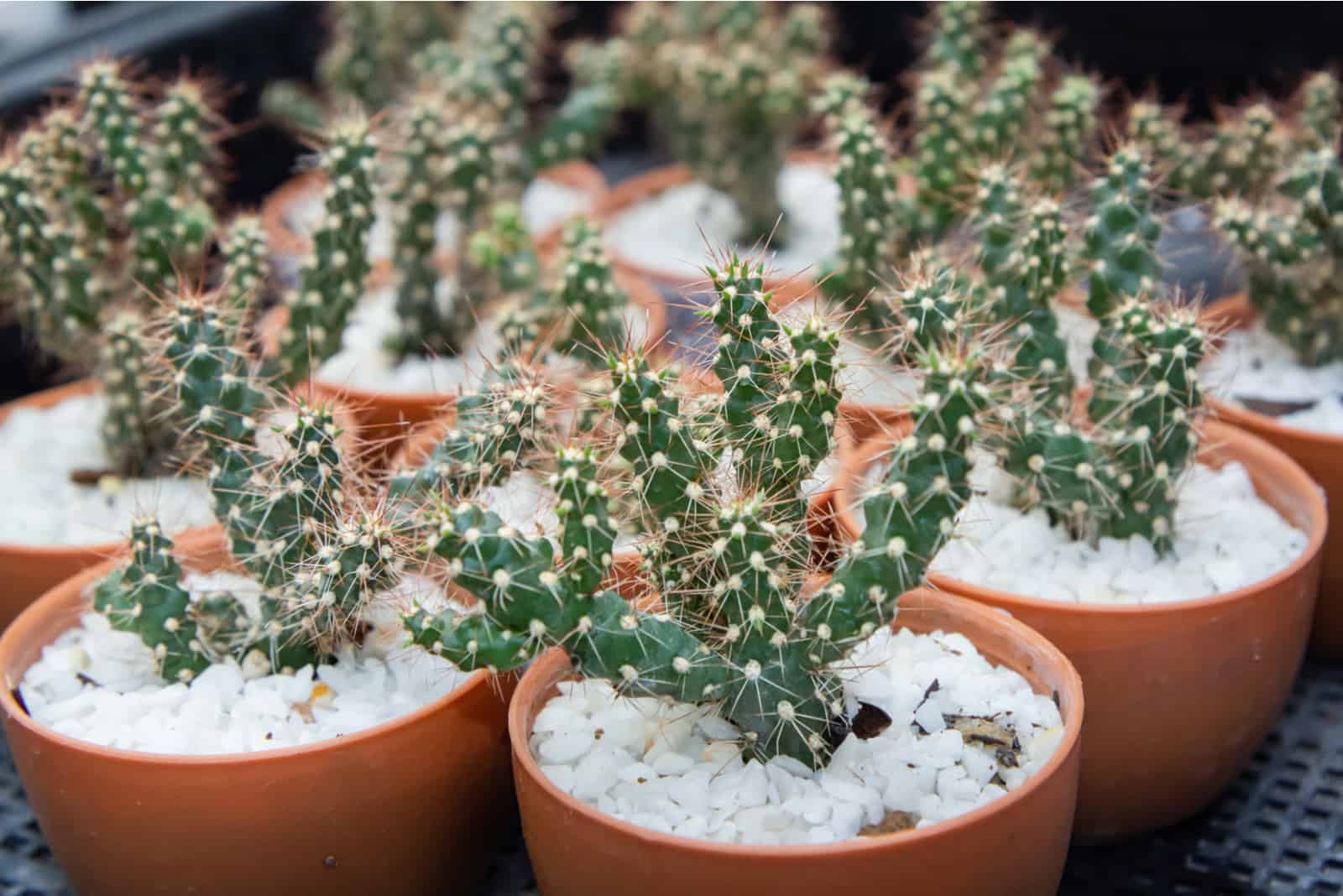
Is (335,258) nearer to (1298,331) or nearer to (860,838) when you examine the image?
(860,838)

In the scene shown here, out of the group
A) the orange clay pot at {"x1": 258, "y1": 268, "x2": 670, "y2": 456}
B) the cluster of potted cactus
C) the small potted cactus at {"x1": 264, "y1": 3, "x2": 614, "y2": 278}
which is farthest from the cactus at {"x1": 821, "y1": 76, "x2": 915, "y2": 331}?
the small potted cactus at {"x1": 264, "y1": 3, "x2": 614, "y2": 278}

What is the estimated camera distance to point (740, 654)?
158cm

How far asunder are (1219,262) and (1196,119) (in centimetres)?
62

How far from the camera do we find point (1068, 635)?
181 cm

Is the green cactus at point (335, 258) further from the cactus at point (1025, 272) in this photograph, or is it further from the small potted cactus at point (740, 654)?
the cactus at point (1025, 272)

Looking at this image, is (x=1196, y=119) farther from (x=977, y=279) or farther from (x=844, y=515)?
(x=844, y=515)

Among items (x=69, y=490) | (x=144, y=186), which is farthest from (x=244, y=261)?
(x=69, y=490)

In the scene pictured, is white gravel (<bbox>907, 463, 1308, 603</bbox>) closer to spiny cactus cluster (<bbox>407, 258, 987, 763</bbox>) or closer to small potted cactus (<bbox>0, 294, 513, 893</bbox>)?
spiny cactus cluster (<bbox>407, 258, 987, 763</bbox>)

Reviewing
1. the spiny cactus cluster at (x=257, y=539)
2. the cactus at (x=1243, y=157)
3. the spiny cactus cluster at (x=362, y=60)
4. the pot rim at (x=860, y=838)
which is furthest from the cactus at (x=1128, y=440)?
the spiny cactus cluster at (x=362, y=60)

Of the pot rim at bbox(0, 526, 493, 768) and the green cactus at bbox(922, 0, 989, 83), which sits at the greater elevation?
the green cactus at bbox(922, 0, 989, 83)

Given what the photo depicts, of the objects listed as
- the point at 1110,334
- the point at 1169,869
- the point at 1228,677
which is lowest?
the point at 1169,869

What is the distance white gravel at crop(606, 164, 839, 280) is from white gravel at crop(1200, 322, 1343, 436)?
0.87 meters

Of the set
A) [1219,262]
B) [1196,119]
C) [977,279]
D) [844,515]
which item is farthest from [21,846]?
[1196,119]

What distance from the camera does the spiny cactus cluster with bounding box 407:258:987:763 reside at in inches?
58.0
